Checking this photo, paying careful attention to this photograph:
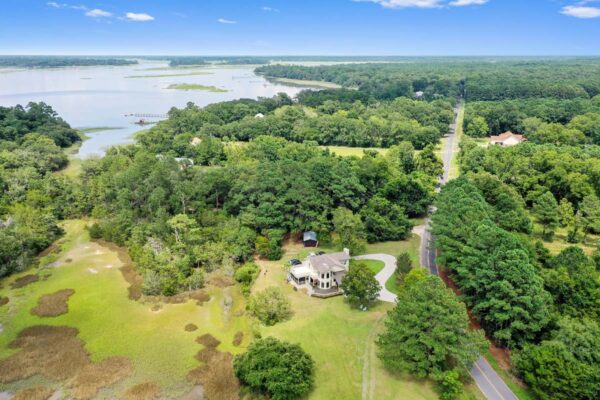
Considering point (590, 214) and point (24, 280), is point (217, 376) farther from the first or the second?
point (590, 214)

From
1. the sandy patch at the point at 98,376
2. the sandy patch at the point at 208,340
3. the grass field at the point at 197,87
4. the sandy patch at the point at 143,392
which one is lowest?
the sandy patch at the point at 143,392

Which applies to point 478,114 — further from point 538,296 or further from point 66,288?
point 66,288

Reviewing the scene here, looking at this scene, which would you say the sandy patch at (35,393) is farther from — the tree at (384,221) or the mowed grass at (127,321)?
the tree at (384,221)

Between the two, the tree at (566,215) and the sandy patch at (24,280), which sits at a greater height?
the tree at (566,215)

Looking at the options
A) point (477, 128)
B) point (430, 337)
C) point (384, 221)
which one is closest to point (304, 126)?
point (477, 128)

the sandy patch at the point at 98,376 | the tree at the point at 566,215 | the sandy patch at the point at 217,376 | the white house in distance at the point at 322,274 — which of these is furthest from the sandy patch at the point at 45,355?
the tree at the point at 566,215

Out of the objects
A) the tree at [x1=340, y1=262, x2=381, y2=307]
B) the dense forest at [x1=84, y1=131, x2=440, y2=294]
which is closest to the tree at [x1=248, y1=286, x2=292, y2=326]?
the tree at [x1=340, y1=262, x2=381, y2=307]

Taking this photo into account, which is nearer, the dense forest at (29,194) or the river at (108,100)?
the dense forest at (29,194)

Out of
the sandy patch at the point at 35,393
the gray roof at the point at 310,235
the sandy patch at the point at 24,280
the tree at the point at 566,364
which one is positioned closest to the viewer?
the tree at the point at 566,364
